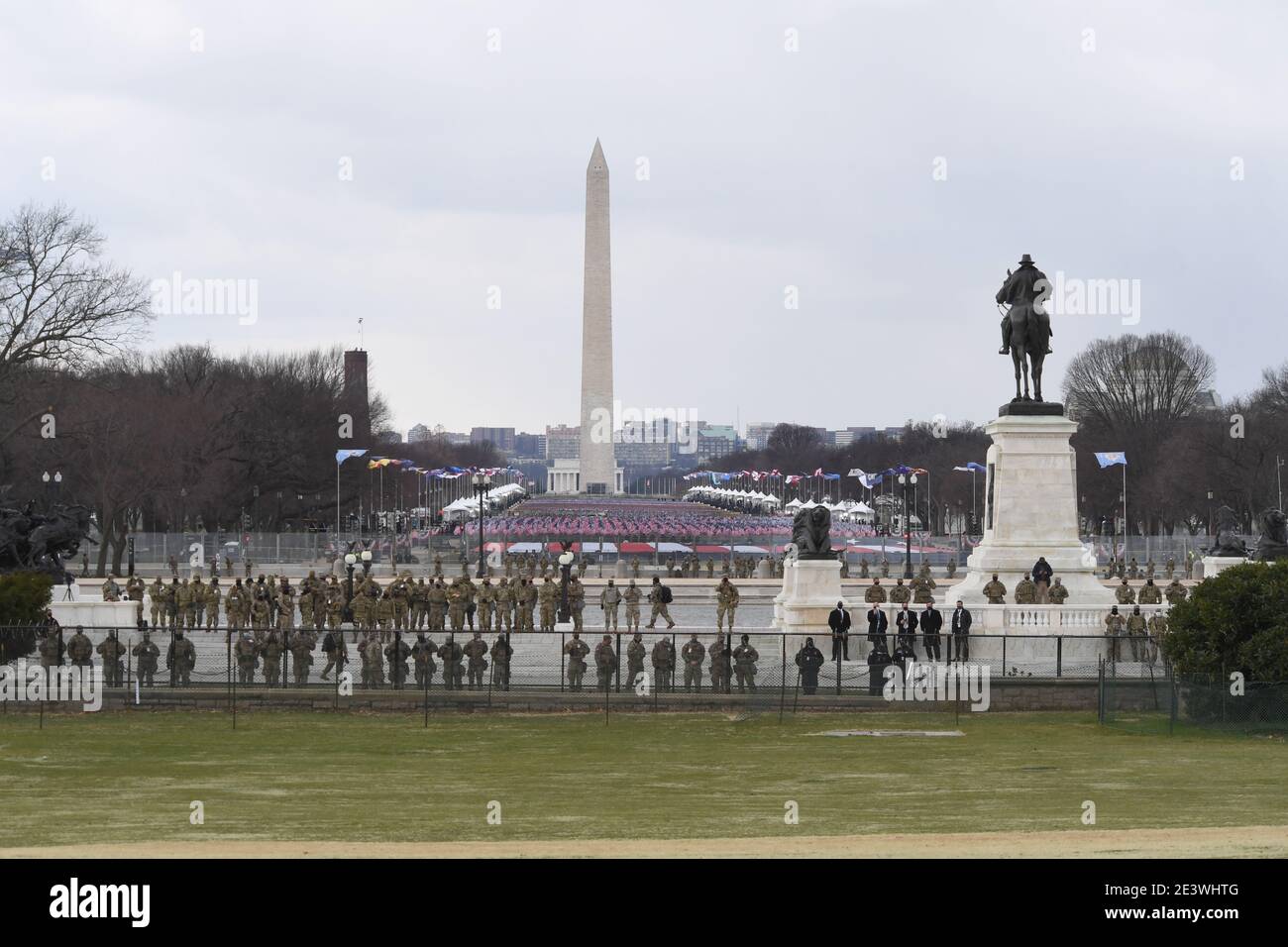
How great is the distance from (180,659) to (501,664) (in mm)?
5563

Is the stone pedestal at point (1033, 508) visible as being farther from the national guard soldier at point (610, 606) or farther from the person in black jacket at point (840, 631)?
the national guard soldier at point (610, 606)

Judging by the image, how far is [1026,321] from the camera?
4422cm

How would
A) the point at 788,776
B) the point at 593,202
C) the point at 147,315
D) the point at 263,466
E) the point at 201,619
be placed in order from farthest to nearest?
the point at 593,202 → the point at 263,466 → the point at 147,315 → the point at 201,619 → the point at 788,776

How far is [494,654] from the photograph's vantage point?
3184 cm

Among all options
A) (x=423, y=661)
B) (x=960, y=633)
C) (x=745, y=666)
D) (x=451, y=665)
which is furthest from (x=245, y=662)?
(x=960, y=633)

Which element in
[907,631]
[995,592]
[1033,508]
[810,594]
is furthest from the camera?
[1033,508]

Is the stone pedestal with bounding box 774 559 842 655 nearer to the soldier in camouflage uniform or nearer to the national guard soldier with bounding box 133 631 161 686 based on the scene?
the soldier in camouflage uniform

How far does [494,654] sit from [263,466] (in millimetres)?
70034

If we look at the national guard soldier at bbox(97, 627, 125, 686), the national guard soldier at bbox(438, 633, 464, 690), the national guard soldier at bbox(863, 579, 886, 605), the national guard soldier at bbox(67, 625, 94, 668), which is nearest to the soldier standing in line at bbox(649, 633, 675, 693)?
the national guard soldier at bbox(438, 633, 464, 690)

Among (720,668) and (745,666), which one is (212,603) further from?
(745,666)

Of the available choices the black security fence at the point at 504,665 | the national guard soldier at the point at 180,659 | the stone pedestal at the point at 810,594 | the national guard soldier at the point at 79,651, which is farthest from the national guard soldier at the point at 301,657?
the stone pedestal at the point at 810,594

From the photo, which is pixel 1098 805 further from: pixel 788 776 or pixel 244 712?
pixel 244 712
